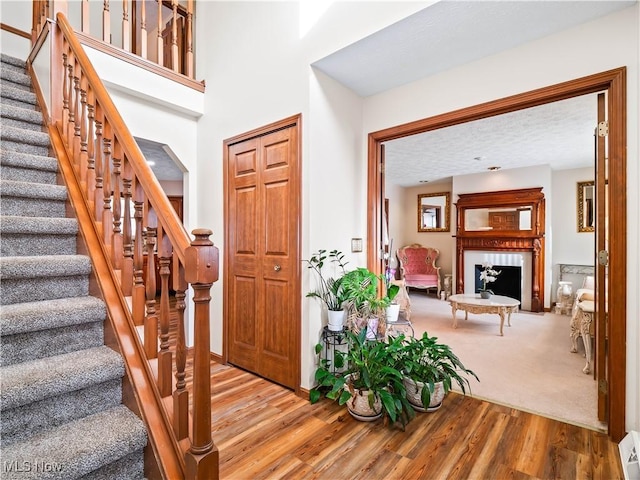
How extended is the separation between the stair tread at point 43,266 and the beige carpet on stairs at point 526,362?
282cm

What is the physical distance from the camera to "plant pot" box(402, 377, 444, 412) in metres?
2.27

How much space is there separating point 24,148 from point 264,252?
176 centimetres

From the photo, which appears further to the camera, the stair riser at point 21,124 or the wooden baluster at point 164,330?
the stair riser at point 21,124

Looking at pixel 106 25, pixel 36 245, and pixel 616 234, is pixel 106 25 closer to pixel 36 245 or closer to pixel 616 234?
pixel 36 245

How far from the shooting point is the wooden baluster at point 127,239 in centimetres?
150

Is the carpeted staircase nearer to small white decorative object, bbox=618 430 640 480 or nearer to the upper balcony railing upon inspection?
the upper balcony railing

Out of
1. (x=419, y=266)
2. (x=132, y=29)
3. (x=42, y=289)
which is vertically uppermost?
(x=132, y=29)

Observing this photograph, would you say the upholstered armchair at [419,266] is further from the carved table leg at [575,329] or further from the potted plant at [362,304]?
the potted plant at [362,304]

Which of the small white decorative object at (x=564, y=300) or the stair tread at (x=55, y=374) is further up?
the stair tread at (x=55, y=374)

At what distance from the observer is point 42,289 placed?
5.03 feet

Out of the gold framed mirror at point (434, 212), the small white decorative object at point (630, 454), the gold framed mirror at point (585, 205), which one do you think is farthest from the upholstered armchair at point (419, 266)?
the small white decorative object at point (630, 454)

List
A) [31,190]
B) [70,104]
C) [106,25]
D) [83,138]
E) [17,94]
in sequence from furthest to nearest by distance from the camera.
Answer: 1. [106,25]
2. [17,94]
3. [70,104]
4. [83,138]
5. [31,190]

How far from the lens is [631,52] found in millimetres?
1891

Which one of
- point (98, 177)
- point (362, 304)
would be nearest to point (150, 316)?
point (98, 177)
